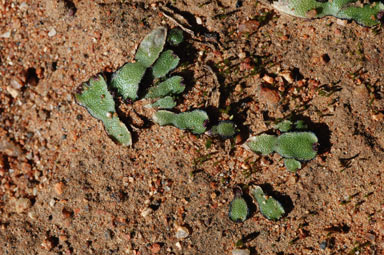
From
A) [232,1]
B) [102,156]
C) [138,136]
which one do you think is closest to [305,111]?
[232,1]

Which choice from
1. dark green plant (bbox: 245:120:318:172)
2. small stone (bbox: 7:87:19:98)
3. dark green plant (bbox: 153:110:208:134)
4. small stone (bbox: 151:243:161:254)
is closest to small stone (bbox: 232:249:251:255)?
small stone (bbox: 151:243:161:254)

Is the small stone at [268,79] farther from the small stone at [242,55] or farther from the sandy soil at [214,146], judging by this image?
the small stone at [242,55]

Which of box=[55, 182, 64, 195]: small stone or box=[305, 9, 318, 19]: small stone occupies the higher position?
box=[305, 9, 318, 19]: small stone

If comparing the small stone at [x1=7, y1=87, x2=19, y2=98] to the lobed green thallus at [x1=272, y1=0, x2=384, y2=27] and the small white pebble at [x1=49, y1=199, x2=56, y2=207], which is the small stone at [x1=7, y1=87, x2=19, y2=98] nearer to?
the small white pebble at [x1=49, y1=199, x2=56, y2=207]

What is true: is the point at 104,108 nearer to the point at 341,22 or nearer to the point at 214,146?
the point at 214,146

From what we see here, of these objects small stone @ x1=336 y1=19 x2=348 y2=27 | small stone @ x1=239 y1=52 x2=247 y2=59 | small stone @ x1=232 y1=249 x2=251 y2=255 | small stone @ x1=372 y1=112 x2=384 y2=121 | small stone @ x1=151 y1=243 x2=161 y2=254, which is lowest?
small stone @ x1=151 y1=243 x2=161 y2=254

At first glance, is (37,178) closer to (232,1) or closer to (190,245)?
(190,245)

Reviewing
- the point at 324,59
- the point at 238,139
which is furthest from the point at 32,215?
the point at 324,59

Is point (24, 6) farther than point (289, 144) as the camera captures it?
Yes
